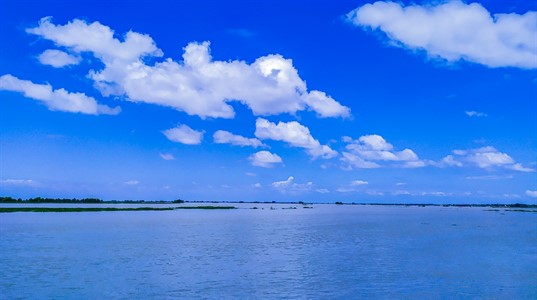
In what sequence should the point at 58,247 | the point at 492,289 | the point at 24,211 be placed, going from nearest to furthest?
the point at 492,289
the point at 58,247
the point at 24,211

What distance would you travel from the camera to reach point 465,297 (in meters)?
23.9

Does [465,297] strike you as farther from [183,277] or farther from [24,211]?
[24,211]

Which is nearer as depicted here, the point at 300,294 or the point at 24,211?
the point at 300,294

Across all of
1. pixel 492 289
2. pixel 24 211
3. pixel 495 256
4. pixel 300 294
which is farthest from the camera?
pixel 24 211

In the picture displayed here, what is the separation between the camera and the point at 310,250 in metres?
41.2

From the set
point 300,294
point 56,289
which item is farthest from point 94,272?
point 300,294

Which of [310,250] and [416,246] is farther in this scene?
[416,246]

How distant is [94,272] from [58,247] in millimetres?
15011

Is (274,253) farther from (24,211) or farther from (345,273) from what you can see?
(24,211)

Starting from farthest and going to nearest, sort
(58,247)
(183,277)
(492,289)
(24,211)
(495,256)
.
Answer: (24,211)
(58,247)
(495,256)
(183,277)
(492,289)

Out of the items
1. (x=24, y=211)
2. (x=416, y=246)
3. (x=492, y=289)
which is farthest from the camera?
(x=24, y=211)

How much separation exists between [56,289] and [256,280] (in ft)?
35.1

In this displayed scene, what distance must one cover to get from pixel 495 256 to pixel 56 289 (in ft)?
110

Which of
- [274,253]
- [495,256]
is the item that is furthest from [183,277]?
[495,256]
